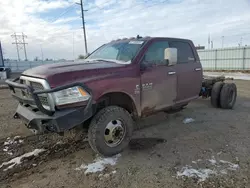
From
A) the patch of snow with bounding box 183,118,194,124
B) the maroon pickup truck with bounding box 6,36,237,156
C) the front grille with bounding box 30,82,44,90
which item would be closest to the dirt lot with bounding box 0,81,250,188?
the patch of snow with bounding box 183,118,194,124

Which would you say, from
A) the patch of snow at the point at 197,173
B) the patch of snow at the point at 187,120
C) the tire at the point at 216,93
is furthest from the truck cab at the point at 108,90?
the tire at the point at 216,93

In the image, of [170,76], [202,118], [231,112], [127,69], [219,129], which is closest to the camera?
[127,69]

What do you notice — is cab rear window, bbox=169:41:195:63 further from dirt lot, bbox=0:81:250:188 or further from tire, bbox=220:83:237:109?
tire, bbox=220:83:237:109

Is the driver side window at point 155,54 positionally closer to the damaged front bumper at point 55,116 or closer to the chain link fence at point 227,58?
the damaged front bumper at point 55,116

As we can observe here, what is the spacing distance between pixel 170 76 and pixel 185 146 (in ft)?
4.79

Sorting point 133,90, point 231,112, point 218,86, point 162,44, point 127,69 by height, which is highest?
point 162,44

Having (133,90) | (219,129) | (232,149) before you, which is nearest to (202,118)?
(219,129)

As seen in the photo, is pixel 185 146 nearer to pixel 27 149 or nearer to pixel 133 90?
Answer: pixel 133 90

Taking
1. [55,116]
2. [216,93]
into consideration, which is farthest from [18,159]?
[216,93]

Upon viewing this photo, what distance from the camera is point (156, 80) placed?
3957mm

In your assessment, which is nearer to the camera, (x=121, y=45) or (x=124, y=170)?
(x=124, y=170)

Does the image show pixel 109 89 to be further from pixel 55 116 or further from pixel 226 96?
pixel 226 96

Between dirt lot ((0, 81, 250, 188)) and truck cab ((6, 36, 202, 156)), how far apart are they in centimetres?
45

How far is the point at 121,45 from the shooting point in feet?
14.3
